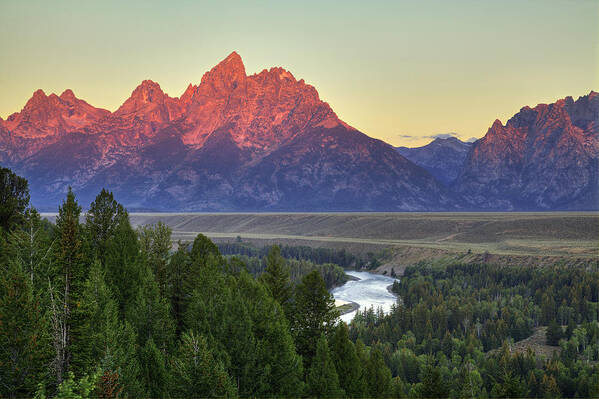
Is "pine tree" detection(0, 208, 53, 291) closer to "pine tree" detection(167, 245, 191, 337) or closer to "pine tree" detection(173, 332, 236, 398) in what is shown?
"pine tree" detection(173, 332, 236, 398)

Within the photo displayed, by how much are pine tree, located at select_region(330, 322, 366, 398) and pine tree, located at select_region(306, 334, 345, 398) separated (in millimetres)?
3382

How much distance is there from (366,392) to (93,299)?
74.7 feet

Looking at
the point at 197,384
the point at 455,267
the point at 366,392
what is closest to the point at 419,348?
the point at 366,392

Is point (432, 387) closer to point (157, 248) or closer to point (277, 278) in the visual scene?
point (277, 278)

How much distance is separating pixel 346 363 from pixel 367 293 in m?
88.5

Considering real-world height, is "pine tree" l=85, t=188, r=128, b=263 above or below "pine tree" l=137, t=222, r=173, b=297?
above

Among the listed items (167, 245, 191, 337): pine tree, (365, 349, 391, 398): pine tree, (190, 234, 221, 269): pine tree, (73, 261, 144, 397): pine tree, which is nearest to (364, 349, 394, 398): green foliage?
(365, 349, 391, 398): pine tree

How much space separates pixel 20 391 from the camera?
27719 mm

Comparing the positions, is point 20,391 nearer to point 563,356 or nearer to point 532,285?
point 563,356

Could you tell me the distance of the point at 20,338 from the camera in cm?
2758

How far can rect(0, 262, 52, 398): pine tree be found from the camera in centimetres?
2723

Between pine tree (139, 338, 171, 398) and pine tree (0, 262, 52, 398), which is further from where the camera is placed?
pine tree (139, 338, 171, 398)

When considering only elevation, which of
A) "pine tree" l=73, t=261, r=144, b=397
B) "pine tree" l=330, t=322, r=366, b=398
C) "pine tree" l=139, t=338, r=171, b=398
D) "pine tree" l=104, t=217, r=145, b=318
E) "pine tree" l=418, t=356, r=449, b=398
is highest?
"pine tree" l=104, t=217, r=145, b=318

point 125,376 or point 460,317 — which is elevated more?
point 125,376
